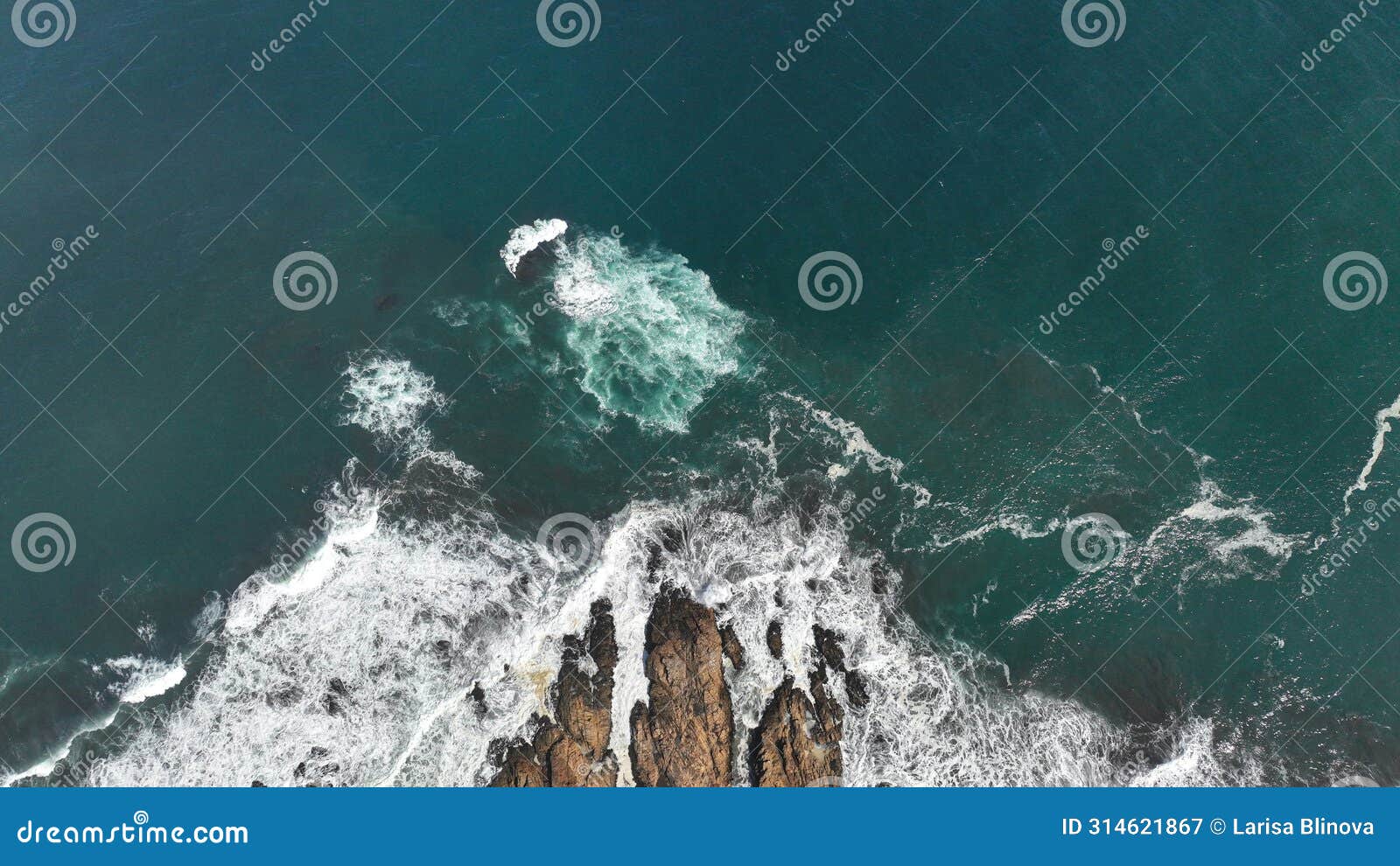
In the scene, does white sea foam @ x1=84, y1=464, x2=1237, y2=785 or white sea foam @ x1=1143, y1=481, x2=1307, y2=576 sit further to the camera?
white sea foam @ x1=1143, y1=481, x2=1307, y2=576

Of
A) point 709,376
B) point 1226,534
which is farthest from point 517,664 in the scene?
point 1226,534

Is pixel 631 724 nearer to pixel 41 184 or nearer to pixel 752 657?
pixel 752 657

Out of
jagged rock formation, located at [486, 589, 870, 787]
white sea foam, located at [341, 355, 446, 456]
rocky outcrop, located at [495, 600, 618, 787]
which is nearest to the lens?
rocky outcrop, located at [495, 600, 618, 787]

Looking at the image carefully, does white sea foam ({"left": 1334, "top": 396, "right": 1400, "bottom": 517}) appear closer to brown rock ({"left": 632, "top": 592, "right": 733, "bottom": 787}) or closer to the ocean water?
the ocean water

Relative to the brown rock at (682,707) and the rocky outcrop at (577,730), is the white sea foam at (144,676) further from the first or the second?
the brown rock at (682,707)

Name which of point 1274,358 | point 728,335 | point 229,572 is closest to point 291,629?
point 229,572

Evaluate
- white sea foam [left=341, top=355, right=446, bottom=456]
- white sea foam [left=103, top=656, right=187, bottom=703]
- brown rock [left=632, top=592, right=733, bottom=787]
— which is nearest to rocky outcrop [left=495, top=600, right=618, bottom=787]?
brown rock [left=632, top=592, right=733, bottom=787]

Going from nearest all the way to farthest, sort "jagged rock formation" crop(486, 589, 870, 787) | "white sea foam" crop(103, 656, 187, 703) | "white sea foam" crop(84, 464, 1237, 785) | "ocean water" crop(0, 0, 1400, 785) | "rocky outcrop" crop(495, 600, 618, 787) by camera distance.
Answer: "rocky outcrop" crop(495, 600, 618, 787), "jagged rock formation" crop(486, 589, 870, 787), "white sea foam" crop(84, 464, 1237, 785), "white sea foam" crop(103, 656, 187, 703), "ocean water" crop(0, 0, 1400, 785)
